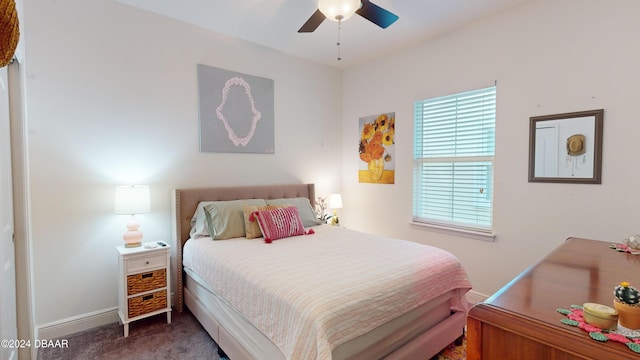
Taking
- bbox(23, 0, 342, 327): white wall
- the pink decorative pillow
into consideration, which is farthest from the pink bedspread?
bbox(23, 0, 342, 327): white wall

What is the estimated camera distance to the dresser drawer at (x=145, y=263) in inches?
95.6

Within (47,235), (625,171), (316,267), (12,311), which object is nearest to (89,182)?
(47,235)

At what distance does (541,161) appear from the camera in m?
2.59

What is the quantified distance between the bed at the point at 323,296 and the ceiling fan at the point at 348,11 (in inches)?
66.4

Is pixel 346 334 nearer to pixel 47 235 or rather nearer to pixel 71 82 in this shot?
pixel 47 235

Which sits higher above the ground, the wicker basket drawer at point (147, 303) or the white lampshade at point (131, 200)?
the white lampshade at point (131, 200)

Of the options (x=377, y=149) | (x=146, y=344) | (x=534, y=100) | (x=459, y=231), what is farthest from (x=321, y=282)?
(x=377, y=149)

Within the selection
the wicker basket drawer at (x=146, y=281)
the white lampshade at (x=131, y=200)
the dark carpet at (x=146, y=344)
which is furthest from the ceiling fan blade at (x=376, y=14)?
the wicker basket drawer at (x=146, y=281)

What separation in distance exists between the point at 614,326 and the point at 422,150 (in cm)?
285

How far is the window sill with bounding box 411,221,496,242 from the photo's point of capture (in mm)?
2935

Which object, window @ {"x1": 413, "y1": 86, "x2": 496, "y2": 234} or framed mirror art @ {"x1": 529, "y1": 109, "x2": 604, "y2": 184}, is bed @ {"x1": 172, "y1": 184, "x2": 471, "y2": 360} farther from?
framed mirror art @ {"x1": 529, "y1": 109, "x2": 604, "y2": 184}

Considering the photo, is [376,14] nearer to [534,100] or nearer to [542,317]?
[534,100]

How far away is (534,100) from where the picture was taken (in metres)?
2.62

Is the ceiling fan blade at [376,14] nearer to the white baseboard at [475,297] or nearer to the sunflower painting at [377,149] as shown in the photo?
the sunflower painting at [377,149]
